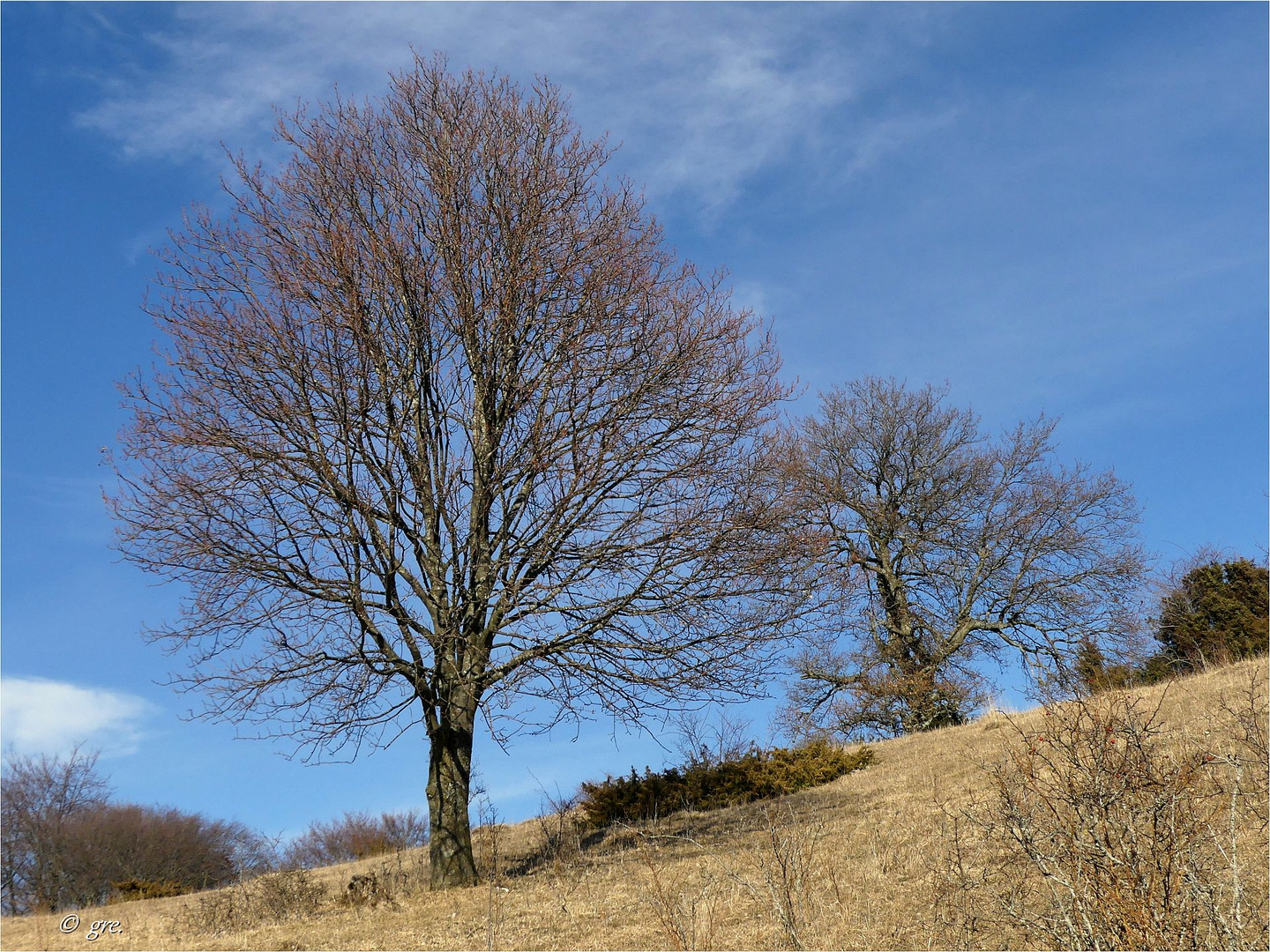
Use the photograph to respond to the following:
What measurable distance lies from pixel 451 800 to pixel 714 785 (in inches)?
211

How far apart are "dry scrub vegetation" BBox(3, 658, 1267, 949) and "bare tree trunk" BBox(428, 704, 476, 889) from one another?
0.33m

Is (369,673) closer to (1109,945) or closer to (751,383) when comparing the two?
(751,383)

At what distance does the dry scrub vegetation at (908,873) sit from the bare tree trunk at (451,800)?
1.08 feet

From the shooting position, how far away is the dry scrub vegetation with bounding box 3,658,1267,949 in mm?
4922

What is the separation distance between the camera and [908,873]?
7.50 metres

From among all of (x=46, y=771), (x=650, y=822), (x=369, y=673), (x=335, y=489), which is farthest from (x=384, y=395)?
(x=46, y=771)

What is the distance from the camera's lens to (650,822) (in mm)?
12102

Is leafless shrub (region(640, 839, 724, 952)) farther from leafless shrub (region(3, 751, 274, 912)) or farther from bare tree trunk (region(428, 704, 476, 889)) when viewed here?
leafless shrub (region(3, 751, 274, 912))

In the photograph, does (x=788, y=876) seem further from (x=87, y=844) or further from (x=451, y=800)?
(x=87, y=844)

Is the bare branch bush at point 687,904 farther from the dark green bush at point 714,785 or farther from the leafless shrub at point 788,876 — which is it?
the dark green bush at point 714,785

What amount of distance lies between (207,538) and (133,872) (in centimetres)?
1990

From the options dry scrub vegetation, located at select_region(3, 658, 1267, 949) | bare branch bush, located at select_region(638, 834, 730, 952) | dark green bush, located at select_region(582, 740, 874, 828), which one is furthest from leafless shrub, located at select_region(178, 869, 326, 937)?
dark green bush, located at select_region(582, 740, 874, 828)

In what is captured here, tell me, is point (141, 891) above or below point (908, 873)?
above

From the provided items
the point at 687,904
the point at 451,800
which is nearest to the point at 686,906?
the point at 687,904
